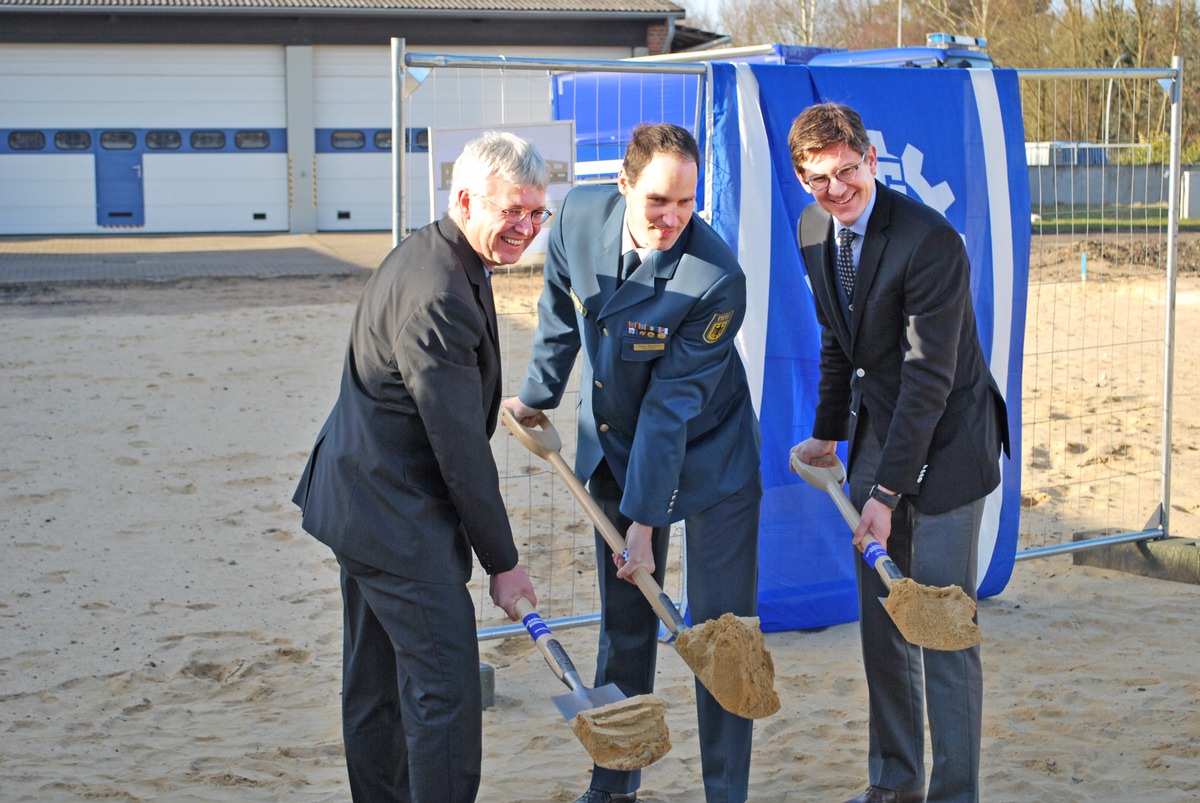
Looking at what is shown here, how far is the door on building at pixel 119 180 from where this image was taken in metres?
20.8

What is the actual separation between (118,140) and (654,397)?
20051 millimetres

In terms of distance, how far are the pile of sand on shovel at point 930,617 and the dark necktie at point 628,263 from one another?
1.08 meters

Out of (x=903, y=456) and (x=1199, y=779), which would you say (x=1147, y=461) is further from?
(x=903, y=456)

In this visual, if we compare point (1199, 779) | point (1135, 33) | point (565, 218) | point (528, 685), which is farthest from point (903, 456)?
point (1135, 33)

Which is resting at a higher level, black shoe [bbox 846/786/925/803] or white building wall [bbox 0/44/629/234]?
white building wall [bbox 0/44/629/234]

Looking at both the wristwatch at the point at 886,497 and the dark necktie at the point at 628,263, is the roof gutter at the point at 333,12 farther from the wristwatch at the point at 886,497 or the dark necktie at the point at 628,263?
the wristwatch at the point at 886,497

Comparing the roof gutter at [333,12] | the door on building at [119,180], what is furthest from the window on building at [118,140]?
the roof gutter at [333,12]

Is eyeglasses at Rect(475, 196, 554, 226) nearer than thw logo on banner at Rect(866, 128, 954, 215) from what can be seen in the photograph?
Yes

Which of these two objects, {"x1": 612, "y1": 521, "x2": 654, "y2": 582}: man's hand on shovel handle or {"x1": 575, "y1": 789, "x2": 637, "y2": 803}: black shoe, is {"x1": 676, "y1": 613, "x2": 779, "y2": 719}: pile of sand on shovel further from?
{"x1": 575, "y1": 789, "x2": 637, "y2": 803}: black shoe

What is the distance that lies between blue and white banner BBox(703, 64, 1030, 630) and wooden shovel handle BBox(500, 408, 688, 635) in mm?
1198

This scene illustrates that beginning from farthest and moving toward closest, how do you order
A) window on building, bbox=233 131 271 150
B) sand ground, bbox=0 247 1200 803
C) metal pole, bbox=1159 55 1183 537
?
1. window on building, bbox=233 131 271 150
2. metal pole, bbox=1159 55 1183 537
3. sand ground, bbox=0 247 1200 803

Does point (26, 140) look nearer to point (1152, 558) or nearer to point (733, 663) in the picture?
point (1152, 558)

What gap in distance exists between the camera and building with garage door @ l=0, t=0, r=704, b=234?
2031 centimetres

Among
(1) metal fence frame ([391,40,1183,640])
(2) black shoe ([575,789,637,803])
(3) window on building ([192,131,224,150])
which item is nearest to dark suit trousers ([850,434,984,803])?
(2) black shoe ([575,789,637,803])
